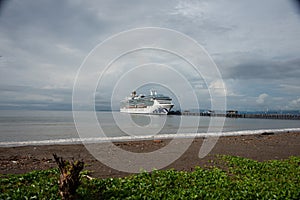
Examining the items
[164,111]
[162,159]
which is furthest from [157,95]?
[162,159]

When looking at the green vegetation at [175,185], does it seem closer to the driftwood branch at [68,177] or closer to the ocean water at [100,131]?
the driftwood branch at [68,177]

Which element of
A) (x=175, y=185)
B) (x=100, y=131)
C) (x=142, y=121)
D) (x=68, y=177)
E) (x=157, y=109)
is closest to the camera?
(x=68, y=177)

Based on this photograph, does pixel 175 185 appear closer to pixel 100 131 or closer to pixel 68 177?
pixel 68 177

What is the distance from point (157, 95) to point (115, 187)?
253ft

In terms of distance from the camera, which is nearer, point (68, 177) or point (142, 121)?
point (68, 177)

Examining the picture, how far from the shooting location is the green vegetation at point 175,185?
193 inches

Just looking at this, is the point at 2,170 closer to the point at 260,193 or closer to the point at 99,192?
the point at 99,192

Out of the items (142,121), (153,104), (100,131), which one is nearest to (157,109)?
(153,104)

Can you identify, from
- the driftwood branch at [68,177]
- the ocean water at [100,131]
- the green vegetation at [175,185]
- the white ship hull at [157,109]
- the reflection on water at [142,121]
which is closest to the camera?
the driftwood branch at [68,177]

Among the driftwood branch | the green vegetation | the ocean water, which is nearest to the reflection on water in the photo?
the ocean water

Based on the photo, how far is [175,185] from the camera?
18.3 feet

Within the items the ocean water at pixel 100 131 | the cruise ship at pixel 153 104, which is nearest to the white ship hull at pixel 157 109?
the cruise ship at pixel 153 104

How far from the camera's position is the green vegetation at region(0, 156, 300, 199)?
4.89 metres

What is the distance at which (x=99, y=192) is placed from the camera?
16.5ft
